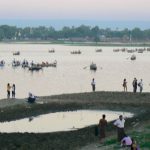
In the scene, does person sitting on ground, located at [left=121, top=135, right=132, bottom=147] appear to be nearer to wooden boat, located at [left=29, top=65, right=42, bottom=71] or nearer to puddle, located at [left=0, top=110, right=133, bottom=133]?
puddle, located at [left=0, top=110, right=133, bottom=133]

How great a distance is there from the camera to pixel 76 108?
4288 centimetres

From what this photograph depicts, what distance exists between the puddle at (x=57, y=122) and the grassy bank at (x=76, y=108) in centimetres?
101

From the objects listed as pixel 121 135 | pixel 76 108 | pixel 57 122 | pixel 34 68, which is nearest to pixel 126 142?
pixel 121 135

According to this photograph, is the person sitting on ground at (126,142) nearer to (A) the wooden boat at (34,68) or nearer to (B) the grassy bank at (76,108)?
(B) the grassy bank at (76,108)

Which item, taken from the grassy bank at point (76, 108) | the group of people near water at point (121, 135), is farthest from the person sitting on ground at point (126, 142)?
the grassy bank at point (76, 108)

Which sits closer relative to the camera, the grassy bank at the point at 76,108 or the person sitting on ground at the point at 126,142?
the person sitting on ground at the point at 126,142

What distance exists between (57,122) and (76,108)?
19.8 ft

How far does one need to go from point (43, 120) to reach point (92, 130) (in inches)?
269

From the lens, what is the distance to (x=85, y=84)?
7975cm

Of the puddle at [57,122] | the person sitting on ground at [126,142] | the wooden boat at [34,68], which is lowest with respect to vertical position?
the wooden boat at [34,68]

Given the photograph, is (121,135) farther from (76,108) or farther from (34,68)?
(34,68)

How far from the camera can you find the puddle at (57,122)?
112ft

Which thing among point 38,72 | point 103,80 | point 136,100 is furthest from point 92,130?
point 38,72

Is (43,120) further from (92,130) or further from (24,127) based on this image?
(92,130)
